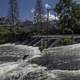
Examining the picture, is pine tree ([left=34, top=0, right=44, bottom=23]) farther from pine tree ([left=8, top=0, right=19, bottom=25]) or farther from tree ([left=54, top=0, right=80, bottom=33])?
tree ([left=54, top=0, right=80, bottom=33])

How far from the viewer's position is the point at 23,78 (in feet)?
47.8

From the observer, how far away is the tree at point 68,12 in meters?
47.7

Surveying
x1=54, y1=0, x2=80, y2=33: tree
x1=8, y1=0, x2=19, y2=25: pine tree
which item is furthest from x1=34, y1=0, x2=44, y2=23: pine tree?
x1=54, y1=0, x2=80, y2=33: tree

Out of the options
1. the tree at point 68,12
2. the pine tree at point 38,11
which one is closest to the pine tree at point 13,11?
the pine tree at point 38,11

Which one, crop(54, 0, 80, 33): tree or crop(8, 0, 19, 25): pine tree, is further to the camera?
crop(8, 0, 19, 25): pine tree

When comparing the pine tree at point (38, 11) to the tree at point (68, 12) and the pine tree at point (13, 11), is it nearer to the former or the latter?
the pine tree at point (13, 11)

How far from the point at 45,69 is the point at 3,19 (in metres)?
70.3

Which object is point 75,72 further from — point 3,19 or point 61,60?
point 3,19

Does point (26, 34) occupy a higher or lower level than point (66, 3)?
lower

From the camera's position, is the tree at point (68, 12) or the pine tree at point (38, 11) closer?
the tree at point (68, 12)

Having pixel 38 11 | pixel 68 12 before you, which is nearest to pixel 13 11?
pixel 38 11

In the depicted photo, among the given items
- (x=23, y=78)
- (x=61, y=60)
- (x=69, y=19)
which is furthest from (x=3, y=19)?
(x=23, y=78)

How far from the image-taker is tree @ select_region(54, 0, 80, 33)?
157 feet

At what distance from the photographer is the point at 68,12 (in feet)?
160
